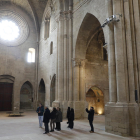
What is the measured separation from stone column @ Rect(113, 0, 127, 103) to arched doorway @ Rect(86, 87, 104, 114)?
8318 mm

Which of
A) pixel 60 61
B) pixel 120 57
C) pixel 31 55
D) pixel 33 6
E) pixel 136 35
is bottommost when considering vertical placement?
pixel 120 57

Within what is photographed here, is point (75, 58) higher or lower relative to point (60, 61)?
higher

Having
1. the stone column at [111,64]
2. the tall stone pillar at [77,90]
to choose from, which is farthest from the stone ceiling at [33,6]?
the stone column at [111,64]

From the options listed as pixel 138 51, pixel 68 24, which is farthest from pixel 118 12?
pixel 68 24

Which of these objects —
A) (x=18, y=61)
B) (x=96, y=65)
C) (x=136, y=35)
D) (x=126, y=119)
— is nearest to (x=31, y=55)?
(x=18, y=61)

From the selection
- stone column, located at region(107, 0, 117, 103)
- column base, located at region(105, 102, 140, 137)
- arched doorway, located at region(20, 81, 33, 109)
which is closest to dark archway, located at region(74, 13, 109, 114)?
stone column, located at region(107, 0, 117, 103)

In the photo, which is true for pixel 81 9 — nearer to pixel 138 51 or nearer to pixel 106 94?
pixel 138 51

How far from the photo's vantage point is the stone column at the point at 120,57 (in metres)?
8.46

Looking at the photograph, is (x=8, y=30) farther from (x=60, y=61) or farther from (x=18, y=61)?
(x=60, y=61)

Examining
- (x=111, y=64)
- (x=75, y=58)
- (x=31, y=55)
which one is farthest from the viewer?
(x=31, y=55)

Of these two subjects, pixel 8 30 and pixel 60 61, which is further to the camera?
pixel 8 30

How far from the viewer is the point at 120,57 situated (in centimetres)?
868

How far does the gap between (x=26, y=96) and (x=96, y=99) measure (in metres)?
9.73

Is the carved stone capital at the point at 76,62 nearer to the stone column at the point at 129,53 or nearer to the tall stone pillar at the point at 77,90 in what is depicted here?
the tall stone pillar at the point at 77,90
